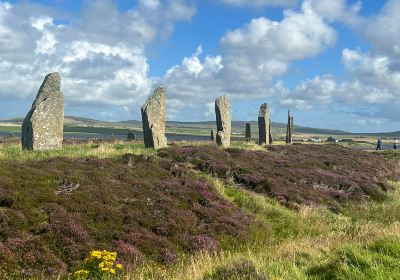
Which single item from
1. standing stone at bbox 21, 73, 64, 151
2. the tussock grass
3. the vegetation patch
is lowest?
the tussock grass

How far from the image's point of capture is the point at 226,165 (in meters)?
27.0

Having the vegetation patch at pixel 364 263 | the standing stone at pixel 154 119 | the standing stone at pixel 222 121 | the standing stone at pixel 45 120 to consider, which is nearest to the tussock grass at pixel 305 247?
the vegetation patch at pixel 364 263

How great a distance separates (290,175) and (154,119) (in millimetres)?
9733

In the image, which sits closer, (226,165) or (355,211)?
(355,211)

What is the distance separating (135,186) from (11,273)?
8420 mm

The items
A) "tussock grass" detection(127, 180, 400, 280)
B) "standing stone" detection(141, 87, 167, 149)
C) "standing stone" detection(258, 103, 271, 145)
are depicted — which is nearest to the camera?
"tussock grass" detection(127, 180, 400, 280)

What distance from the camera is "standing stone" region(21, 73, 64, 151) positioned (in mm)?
26484

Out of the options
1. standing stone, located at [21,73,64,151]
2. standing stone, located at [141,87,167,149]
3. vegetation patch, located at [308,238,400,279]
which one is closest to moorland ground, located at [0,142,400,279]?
vegetation patch, located at [308,238,400,279]

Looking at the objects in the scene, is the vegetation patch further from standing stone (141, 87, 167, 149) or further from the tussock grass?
standing stone (141, 87, 167, 149)

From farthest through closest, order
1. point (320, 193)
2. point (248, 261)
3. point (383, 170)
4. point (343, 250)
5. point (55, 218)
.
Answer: point (383, 170)
point (320, 193)
point (55, 218)
point (343, 250)
point (248, 261)

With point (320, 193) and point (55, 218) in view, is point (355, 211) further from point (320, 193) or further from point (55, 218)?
point (55, 218)

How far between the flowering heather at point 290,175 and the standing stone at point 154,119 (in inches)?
127

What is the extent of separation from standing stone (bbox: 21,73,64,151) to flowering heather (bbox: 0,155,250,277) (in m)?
5.52

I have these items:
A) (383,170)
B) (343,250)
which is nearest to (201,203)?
(343,250)
